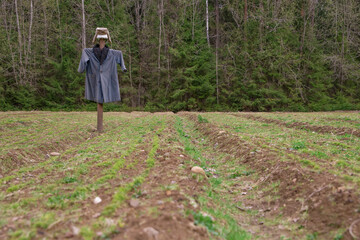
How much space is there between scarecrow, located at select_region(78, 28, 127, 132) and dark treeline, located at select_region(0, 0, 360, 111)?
19.5 m

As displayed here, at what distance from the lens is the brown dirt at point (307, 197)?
2934mm

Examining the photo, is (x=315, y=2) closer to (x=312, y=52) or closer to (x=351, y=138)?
(x=312, y=52)

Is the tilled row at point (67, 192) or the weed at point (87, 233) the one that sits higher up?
the weed at point (87, 233)

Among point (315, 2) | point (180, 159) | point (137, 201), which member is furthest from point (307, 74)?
point (137, 201)

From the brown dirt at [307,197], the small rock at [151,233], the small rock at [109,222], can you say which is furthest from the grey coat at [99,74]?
the small rock at [151,233]

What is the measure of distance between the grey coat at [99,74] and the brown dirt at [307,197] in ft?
20.8

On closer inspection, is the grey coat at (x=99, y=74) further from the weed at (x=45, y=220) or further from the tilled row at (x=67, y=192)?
the weed at (x=45, y=220)

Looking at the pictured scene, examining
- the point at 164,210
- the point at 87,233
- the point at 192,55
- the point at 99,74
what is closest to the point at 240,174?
the point at 164,210

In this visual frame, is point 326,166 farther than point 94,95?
No

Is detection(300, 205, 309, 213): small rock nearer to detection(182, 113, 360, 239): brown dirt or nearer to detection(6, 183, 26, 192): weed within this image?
detection(182, 113, 360, 239): brown dirt

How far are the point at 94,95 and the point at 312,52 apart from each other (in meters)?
31.4

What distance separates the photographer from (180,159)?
5168mm

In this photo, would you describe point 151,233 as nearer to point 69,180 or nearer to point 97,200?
point 97,200

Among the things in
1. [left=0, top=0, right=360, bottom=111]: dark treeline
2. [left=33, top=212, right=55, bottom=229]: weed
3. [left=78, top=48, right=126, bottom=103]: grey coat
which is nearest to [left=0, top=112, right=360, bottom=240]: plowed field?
[left=33, top=212, right=55, bottom=229]: weed
